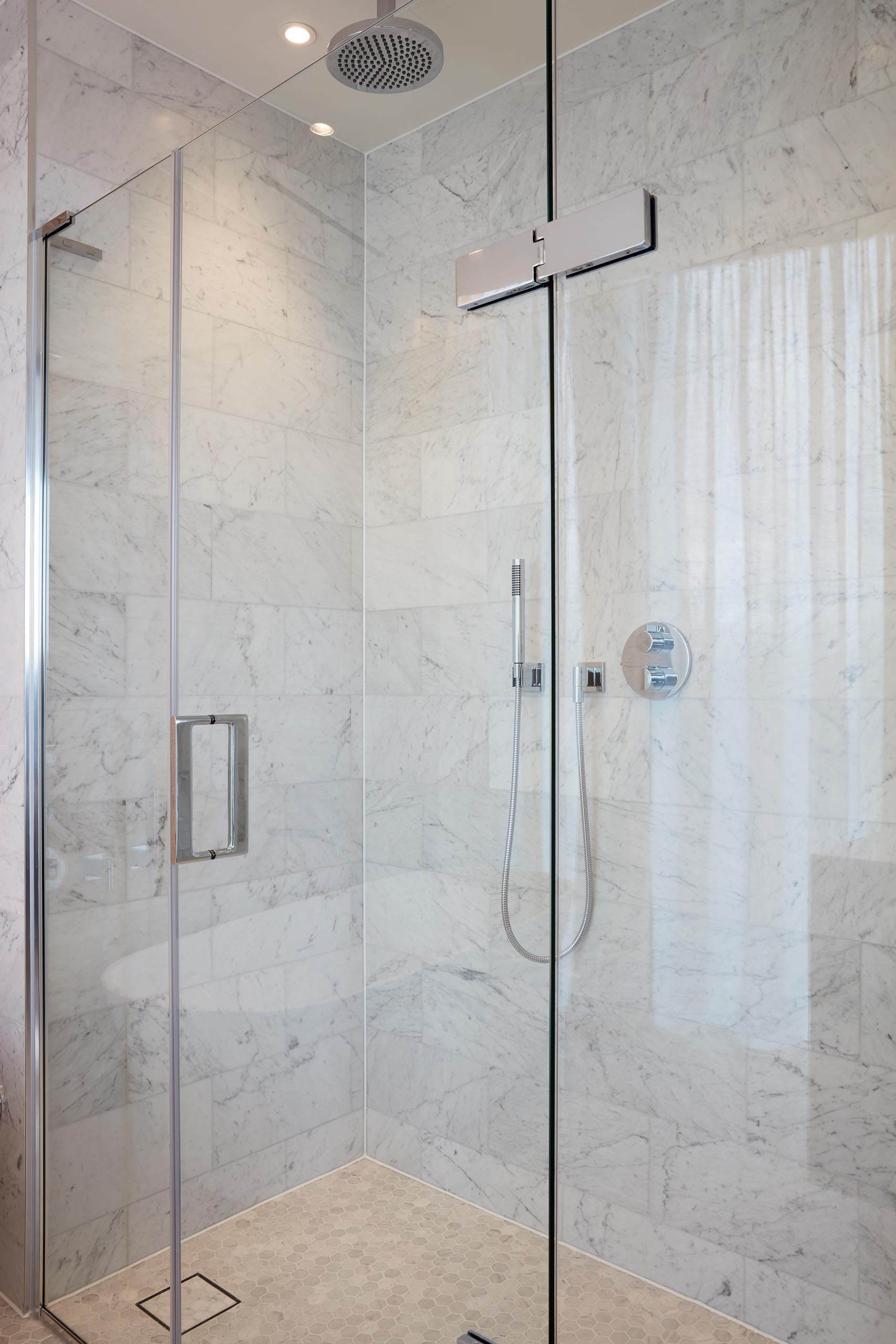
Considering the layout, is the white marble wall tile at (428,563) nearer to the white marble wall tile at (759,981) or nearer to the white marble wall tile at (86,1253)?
the white marble wall tile at (759,981)

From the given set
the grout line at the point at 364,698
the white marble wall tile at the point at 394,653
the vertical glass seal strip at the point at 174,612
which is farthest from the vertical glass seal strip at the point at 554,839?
the vertical glass seal strip at the point at 174,612

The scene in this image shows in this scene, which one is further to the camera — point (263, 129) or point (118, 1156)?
point (118, 1156)

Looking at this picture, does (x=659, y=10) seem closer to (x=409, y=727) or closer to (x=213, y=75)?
(x=409, y=727)

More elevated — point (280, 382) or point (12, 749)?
point (280, 382)

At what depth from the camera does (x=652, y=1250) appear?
1.13m

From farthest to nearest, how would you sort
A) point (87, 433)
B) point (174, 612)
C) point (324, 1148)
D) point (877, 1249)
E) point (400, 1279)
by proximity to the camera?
point (87, 433) < point (174, 612) < point (324, 1148) < point (400, 1279) < point (877, 1249)

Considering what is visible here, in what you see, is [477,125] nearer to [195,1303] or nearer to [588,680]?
[588,680]

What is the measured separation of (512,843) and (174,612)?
0.82 m

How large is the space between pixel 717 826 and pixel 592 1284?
0.61 metres

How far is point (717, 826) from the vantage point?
43.2 inches

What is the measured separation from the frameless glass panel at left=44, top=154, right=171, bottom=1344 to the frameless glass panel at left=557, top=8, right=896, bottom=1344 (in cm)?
88

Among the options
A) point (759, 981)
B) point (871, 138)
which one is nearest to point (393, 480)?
point (871, 138)

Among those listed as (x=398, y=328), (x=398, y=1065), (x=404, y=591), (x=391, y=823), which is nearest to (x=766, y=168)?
(x=398, y=328)

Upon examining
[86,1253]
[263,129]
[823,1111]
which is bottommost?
[86,1253]
